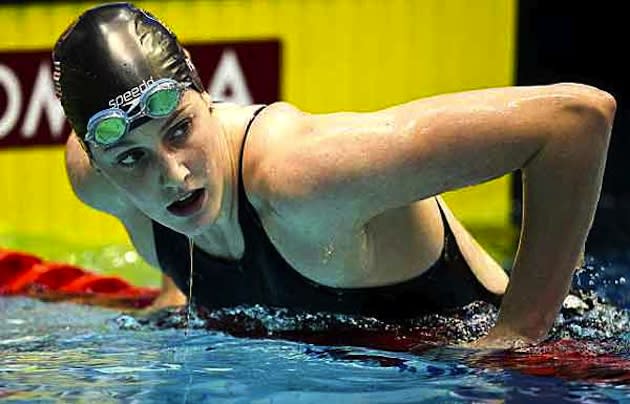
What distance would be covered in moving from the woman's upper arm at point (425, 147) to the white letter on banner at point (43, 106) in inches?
88.3

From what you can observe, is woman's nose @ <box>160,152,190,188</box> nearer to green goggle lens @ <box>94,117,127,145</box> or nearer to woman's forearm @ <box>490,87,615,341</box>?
green goggle lens @ <box>94,117,127,145</box>

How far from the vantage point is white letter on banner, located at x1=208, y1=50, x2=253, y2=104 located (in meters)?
4.70

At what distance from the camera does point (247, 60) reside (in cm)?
475

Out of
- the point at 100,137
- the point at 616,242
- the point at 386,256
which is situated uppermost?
the point at 100,137

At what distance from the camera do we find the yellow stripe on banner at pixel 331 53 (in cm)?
466

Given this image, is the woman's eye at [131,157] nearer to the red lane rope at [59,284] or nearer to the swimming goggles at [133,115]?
the swimming goggles at [133,115]

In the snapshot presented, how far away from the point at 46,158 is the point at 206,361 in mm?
2198

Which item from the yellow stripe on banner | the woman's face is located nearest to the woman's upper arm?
the woman's face

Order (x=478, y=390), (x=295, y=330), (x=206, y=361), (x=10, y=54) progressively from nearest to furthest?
(x=478, y=390)
(x=206, y=361)
(x=295, y=330)
(x=10, y=54)

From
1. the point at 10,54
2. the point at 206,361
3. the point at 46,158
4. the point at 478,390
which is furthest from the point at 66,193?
the point at 478,390

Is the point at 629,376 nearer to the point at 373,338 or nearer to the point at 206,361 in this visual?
the point at 373,338

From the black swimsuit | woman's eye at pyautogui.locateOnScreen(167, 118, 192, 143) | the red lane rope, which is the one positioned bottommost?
the red lane rope

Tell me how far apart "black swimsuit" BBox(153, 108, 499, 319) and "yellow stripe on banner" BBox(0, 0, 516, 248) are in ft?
6.12

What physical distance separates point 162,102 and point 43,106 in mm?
2226
